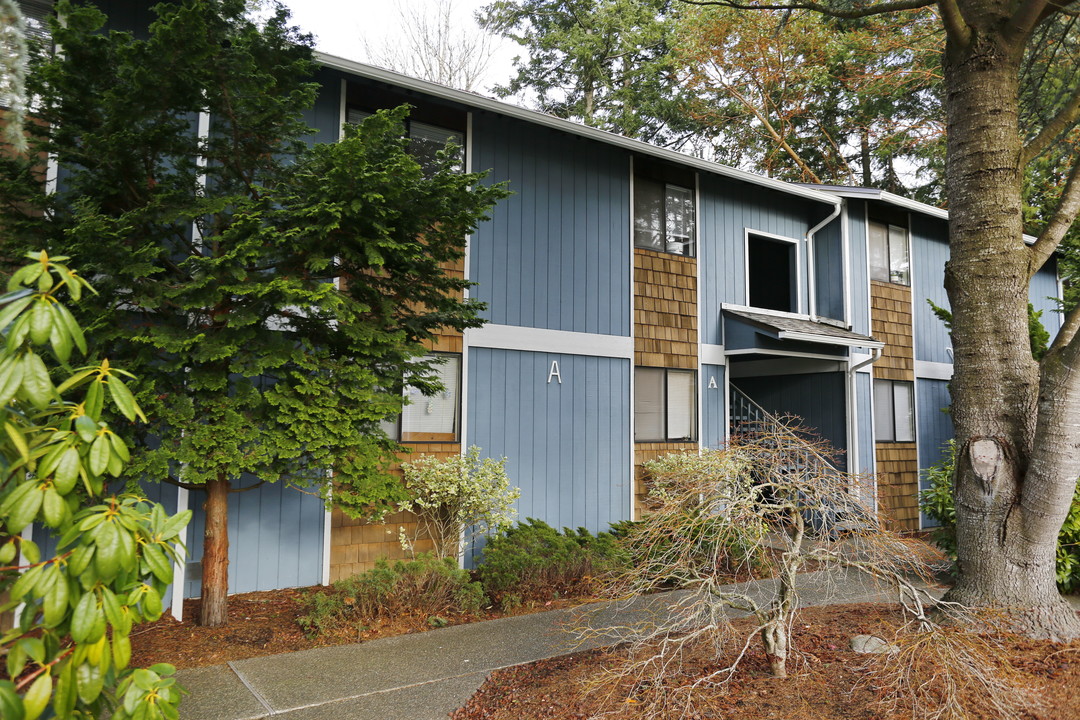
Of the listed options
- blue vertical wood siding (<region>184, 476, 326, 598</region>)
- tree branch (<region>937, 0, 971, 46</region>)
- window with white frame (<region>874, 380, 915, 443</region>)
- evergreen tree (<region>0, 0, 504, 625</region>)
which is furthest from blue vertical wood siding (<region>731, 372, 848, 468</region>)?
evergreen tree (<region>0, 0, 504, 625</region>)

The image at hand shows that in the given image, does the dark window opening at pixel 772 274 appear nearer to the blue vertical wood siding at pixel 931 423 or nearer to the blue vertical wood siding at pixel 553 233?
the blue vertical wood siding at pixel 931 423

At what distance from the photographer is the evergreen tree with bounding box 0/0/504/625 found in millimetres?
4610

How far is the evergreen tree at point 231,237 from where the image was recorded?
15.1ft

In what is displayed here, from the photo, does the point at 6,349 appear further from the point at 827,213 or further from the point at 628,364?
the point at 827,213

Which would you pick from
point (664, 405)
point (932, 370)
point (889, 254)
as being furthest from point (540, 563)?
point (932, 370)

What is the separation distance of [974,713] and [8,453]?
422cm

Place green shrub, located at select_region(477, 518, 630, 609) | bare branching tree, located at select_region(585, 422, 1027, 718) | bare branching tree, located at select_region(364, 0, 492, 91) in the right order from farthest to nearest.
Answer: bare branching tree, located at select_region(364, 0, 492, 91)
green shrub, located at select_region(477, 518, 630, 609)
bare branching tree, located at select_region(585, 422, 1027, 718)

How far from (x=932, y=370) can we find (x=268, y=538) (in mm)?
11756

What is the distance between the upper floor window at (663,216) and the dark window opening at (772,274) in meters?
1.89

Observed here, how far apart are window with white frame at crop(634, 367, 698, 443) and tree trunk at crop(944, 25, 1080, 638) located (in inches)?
180

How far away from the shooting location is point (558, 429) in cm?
848

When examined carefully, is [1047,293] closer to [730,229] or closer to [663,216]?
[730,229]

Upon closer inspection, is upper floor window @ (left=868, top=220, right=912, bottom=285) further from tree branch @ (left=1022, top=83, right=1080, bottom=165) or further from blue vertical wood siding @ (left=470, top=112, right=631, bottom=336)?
tree branch @ (left=1022, top=83, right=1080, bottom=165)

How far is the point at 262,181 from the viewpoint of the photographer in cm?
579
